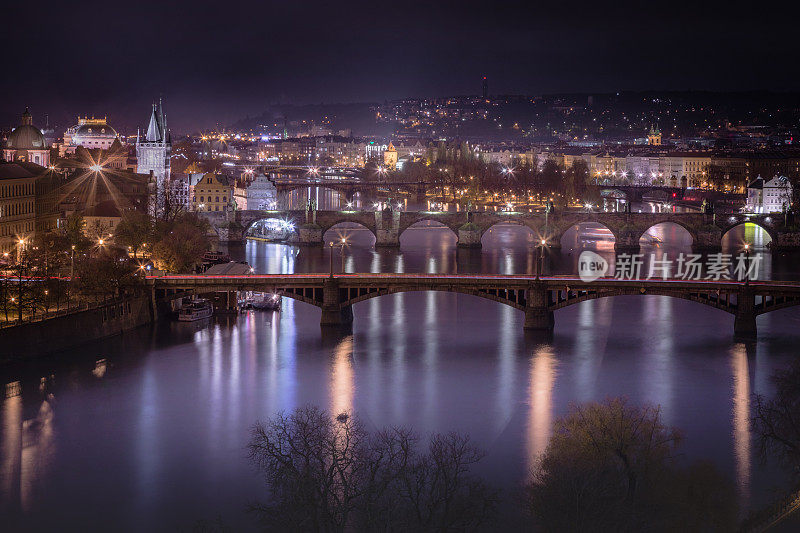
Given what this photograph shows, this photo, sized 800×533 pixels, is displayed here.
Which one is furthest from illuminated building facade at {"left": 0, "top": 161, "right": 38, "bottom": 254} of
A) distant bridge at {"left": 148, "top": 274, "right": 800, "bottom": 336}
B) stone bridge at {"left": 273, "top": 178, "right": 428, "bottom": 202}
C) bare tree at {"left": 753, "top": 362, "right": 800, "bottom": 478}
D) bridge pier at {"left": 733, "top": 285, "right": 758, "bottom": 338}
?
stone bridge at {"left": 273, "top": 178, "right": 428, "bottom": 202}

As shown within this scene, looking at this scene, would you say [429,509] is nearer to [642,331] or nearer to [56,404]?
[56,404]

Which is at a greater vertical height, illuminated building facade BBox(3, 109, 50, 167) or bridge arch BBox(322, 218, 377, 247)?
illuminated building facade BBox(3, 109, 50, 167)

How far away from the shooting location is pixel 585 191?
59.9 meters

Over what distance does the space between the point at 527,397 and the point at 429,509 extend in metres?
7.12

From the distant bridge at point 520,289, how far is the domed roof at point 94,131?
140 feet

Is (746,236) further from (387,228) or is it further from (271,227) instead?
(271,227)

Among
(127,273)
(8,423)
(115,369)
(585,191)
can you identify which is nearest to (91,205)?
(127,273)

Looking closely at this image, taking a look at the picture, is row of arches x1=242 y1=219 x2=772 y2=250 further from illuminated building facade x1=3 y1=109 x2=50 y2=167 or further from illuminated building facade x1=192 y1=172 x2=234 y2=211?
illuminated building facade x1=3 y1=109 x2=50 y2=167

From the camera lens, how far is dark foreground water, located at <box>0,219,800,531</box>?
15359 mm

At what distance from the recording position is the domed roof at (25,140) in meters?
47.6

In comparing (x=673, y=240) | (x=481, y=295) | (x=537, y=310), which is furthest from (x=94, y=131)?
(x=537, y=310)

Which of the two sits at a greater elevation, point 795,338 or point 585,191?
point 585,191

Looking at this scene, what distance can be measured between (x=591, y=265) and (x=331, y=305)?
14424mm

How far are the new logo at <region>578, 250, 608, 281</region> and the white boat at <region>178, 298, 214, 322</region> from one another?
1087 centimetres
